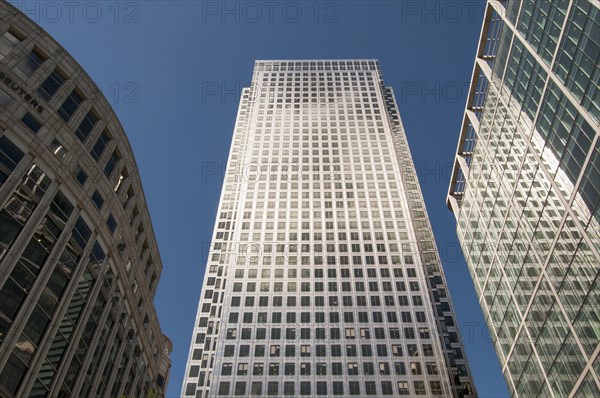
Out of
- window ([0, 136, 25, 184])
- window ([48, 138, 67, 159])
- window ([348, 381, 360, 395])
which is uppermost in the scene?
window ([48, 138, 67, 159])

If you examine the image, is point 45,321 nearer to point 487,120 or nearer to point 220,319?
point 487,120

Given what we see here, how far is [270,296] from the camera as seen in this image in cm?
8388

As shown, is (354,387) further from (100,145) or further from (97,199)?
(100,145)

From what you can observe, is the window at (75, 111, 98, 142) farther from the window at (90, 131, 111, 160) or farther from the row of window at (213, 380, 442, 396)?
the row of window at (213, 380, 442, 396)

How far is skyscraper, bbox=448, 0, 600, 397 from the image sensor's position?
123ft

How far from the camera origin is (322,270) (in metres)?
88.1

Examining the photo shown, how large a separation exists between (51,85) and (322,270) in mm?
61524

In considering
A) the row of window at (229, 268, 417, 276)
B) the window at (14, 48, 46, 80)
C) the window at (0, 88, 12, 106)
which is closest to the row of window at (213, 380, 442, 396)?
the row of window at (229, 268, 417, 276)

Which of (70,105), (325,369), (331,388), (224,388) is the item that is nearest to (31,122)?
(70,105)

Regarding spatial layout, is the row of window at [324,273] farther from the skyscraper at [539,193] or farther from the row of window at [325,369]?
the skyscraper at [539,193]

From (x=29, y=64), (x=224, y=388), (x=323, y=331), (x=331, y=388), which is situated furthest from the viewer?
(x=323, y=331)

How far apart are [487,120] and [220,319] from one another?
50.1 meters

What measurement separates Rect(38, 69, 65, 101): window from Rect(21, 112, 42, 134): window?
7.48 feet

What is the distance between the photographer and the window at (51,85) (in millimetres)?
32719
